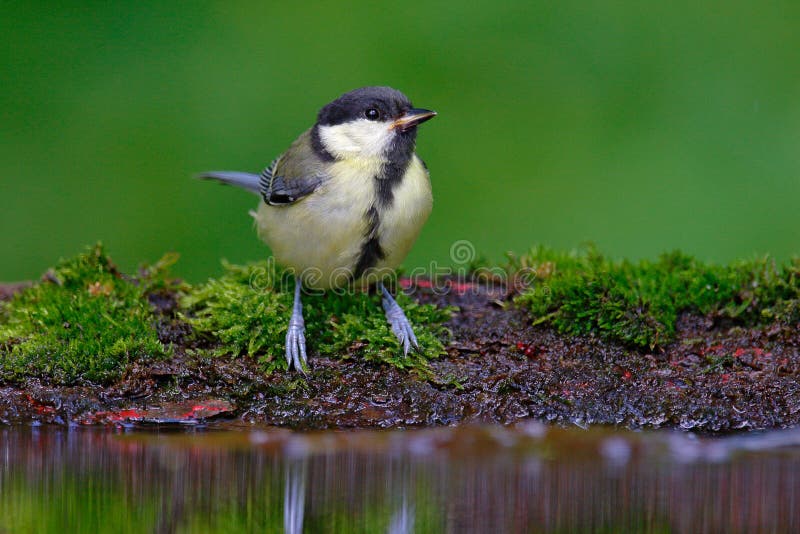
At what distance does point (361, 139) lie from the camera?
14.4 feet

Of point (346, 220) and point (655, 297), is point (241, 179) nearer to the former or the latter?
point (346, 220)

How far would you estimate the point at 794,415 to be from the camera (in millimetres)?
3721

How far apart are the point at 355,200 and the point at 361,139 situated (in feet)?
1.12

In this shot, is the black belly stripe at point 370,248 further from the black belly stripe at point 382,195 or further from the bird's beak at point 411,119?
the bird's beak at point 411,119

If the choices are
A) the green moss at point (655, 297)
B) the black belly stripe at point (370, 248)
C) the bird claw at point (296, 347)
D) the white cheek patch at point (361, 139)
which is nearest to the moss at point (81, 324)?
the bird claw at point (296, 347)

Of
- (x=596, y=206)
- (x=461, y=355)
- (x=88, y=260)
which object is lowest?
(x=461, y=355)

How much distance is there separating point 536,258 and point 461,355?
0.94 meters

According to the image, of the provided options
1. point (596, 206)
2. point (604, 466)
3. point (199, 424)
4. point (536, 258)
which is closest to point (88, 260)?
point (199, 424)

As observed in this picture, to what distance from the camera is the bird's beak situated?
14.3 feet

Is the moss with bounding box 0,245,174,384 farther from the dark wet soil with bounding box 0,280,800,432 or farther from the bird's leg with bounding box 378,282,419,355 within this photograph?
the bird's leg with bounding box 378,282,419,355

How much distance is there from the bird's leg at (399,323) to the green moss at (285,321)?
0.12 feet

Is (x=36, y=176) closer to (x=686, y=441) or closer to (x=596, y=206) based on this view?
(x=596, y=206)

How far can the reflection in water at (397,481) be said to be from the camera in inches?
105

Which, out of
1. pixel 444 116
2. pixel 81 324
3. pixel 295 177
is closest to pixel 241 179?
pixel 295 177
